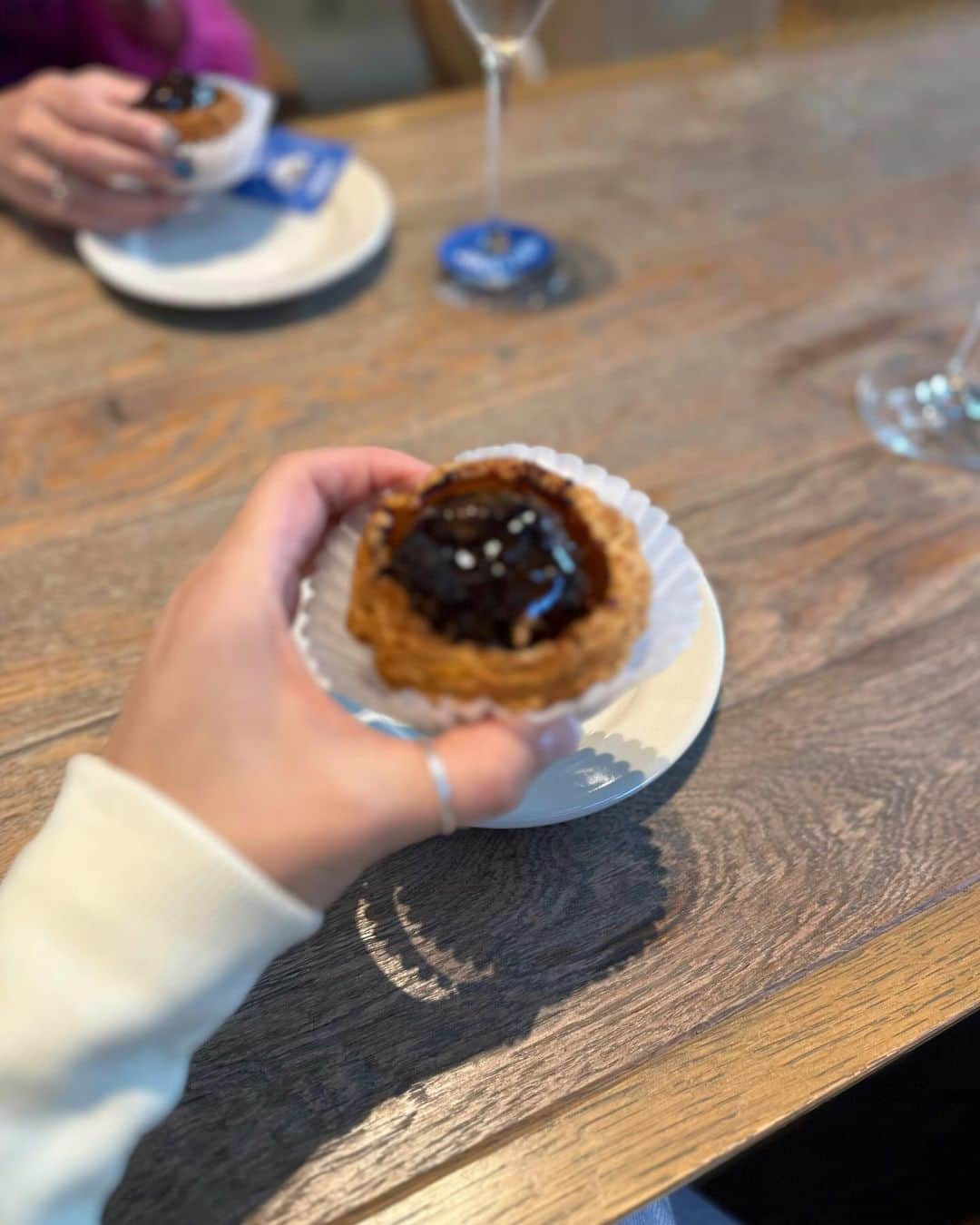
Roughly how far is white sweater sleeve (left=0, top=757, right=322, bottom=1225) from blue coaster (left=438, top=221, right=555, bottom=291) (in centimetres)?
98

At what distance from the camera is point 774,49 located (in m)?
1.85

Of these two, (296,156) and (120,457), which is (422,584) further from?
(296,156)

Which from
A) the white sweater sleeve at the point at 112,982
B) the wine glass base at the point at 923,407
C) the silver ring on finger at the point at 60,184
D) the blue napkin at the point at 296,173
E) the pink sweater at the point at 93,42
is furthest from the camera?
the pink sweater at the point at 93,42

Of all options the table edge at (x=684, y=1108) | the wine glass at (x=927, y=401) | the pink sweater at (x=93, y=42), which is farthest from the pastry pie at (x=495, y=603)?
the pink sweater at (x=93, y=42)

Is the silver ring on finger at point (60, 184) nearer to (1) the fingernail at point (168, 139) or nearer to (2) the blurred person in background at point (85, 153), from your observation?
(2) the blurred person in background at point (85, 153)

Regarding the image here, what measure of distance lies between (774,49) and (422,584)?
1.75m

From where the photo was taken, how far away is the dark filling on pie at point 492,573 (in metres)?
0.58

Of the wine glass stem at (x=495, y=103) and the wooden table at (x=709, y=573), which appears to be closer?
the wooden table at (x=709, y=573)

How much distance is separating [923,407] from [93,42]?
4.94ft

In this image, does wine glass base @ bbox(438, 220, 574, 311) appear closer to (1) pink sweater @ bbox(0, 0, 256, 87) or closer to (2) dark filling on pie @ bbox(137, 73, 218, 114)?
(2) dark filling on pie @ bbox(137, 73, 218, 114)

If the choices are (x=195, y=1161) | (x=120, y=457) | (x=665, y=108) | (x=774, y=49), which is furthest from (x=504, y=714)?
(x=774, y=49)

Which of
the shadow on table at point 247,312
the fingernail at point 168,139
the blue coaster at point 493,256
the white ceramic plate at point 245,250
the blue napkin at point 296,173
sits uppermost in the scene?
the fingernail at point 168,139

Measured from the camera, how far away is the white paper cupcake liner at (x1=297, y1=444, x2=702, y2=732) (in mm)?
606

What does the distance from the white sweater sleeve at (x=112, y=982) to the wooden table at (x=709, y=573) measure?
0.04 meters
